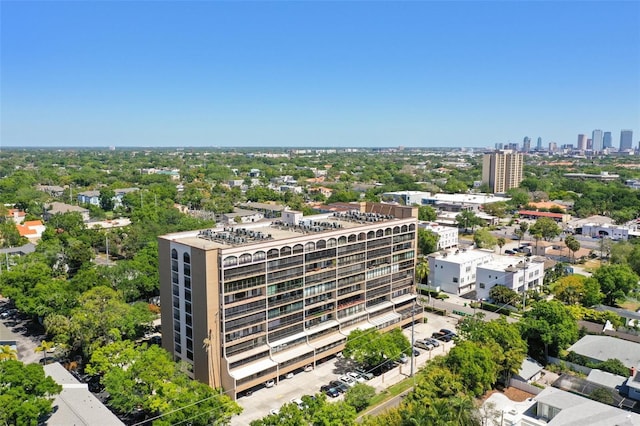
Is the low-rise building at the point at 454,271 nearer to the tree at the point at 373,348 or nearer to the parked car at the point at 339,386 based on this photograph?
the tree at the point at 373,348

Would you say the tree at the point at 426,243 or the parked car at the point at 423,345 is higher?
the tree at the point at 426,243

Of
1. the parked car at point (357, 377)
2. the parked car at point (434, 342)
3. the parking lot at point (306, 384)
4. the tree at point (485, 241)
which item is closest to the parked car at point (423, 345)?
the parked car at point (434, 342)

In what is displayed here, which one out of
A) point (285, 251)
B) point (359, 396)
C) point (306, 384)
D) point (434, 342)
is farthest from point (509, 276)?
point (285, 251)

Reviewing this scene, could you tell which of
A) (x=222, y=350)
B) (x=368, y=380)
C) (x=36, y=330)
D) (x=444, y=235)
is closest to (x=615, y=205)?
(x=444, y=235)

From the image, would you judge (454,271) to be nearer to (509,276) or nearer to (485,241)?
(509,276)

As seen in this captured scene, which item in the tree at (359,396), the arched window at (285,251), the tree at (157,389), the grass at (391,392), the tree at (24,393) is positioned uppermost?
the arched window at (285,251)

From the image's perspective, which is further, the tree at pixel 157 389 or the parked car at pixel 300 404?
the parked car at pixel 300 404

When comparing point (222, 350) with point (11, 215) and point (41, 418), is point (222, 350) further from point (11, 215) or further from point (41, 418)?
point (11, 215)
